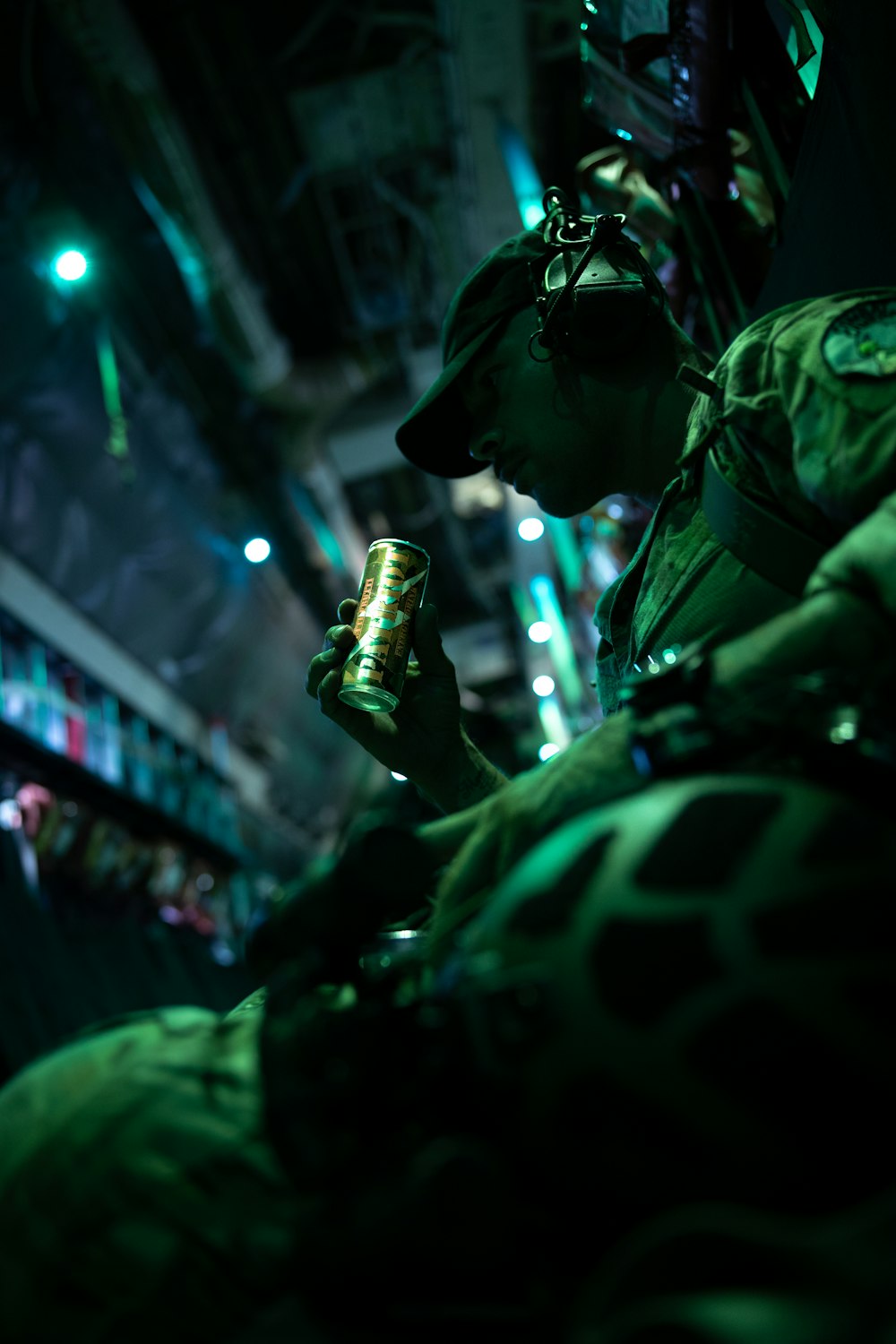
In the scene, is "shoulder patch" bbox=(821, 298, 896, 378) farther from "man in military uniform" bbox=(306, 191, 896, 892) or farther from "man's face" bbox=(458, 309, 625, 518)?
"man's face" bbox=(458, 309, 625, 518)

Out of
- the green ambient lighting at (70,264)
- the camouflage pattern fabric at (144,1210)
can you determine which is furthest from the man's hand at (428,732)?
the green ambient lighting at (70,264)

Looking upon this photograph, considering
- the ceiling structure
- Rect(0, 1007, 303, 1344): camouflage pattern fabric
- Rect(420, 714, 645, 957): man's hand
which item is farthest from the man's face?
Rect(0, 1007, 303, 1344): camouflage pattern fabric

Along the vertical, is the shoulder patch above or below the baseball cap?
below

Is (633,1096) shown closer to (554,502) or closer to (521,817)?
(521,817)

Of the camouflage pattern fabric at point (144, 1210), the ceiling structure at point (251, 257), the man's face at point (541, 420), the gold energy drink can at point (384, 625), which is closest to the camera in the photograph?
the camouflage pattern fabric at point (144, 1210)

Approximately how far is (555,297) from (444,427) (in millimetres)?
274

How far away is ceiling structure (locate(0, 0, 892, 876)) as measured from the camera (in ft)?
12.9

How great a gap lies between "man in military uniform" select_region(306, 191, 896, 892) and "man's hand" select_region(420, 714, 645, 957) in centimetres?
4

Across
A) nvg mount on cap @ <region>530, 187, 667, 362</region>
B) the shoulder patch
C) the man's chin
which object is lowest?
the shoulder patch

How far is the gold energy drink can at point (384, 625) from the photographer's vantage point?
4.20 ft

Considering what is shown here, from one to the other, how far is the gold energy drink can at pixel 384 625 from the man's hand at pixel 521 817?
0.47 metres

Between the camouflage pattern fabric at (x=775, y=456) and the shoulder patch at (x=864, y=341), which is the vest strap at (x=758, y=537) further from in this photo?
the shoulder patch at (x=864, y=341)

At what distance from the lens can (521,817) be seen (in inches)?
31.5

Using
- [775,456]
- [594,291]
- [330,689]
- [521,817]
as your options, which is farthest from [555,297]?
[521,817]
